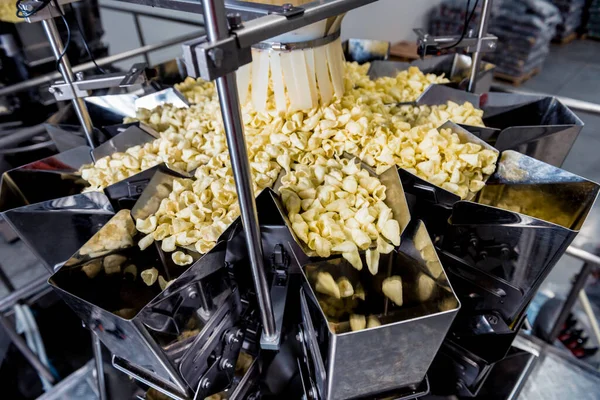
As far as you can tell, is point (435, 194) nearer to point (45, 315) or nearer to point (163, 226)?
point (163, 226)

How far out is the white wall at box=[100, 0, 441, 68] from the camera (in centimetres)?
273

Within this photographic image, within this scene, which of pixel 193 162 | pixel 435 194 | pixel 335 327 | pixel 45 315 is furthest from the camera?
pixel 45 315

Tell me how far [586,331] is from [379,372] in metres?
1.15

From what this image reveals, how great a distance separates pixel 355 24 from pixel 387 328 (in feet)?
8.84

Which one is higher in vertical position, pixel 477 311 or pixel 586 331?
pixel 477 311

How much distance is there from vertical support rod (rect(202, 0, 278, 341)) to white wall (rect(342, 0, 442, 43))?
97.4 inches

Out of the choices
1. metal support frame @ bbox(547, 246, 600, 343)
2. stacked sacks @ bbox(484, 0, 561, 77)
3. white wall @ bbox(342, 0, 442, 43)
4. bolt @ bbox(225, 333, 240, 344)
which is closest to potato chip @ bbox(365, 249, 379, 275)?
bolt @ bbox(225, 333, 240, 344)

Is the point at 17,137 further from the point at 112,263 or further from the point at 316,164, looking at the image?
the point at 316,164

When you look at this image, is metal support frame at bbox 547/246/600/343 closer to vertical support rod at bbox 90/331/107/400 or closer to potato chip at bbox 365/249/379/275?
potato chip at bbox 365/249/379/275

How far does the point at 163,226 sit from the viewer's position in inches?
22.3

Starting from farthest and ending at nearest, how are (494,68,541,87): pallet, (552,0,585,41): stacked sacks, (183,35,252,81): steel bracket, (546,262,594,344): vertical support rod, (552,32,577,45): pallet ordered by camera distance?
A: (552,32,577,45): pallet < (552,0,585,41): stacked sacks < (494,68,541,87): pallet < (546,262,594,344): vertical support rod < (183,35,252,81): steel bracket

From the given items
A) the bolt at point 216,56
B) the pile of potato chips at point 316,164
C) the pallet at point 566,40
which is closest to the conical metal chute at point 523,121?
the pile of potato chips at point 316,164

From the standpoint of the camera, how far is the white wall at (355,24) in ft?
8.97

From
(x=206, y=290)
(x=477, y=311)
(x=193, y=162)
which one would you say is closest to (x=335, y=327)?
(x=206, y=290)
